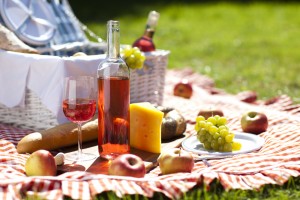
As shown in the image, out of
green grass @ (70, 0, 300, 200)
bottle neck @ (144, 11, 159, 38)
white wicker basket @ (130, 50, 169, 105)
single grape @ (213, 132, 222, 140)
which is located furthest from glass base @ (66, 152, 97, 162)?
green grass @ (70, 0, 300, 200)

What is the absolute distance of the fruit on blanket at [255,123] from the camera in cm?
352

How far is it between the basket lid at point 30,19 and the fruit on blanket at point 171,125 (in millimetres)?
1207

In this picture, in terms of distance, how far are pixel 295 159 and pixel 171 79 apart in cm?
246

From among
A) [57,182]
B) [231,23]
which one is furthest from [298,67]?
[57,182]

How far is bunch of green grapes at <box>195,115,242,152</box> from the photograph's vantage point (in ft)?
10.1

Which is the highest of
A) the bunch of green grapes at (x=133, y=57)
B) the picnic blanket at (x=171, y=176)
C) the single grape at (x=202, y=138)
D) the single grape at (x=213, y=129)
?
the bunch of green grapes at (x=133, y=57)

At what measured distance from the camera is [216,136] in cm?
308

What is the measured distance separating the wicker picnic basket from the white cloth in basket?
55 mm

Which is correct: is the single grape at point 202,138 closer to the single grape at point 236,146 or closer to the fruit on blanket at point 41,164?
the single grape at point 236,146

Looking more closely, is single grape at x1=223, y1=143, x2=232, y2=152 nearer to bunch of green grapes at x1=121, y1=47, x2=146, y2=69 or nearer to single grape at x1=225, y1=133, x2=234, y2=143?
single grape at x1=225, y1=133, x2=234, y2=143

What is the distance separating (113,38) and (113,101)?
27 centimetres

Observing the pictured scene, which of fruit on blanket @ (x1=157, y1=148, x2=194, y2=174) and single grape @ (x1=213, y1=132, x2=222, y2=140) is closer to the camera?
fruit on blanket @ (x1=157, y1=148, x2=194, y2=174)

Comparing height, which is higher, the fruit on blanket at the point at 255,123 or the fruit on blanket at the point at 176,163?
the fruit on blanket at the point at 255,123

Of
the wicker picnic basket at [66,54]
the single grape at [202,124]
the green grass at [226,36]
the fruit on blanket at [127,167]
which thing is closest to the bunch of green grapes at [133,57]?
the wicker picnic basket at [66,54]
